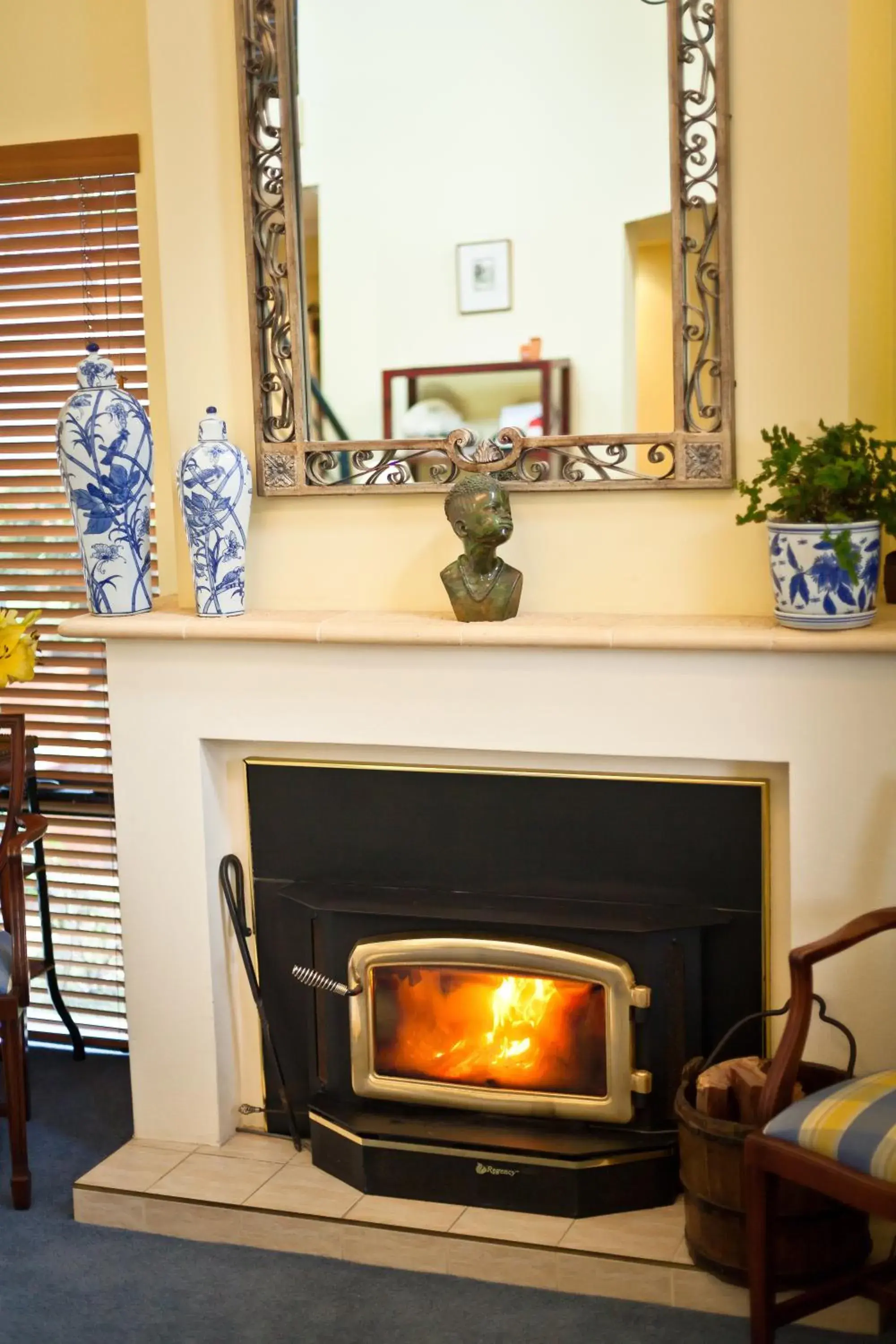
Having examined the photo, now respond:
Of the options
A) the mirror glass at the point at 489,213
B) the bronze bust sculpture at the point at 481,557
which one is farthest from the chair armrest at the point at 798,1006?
the mirror glass at the point at 489,213

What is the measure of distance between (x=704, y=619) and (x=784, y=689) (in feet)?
0.71

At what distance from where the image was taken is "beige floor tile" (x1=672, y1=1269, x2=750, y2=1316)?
245 cm

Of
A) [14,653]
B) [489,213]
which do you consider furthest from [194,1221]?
[489,213]

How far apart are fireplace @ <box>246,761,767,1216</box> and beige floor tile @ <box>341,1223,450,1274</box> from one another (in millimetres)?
111

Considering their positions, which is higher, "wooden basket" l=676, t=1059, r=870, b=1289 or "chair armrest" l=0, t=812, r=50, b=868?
"chair armrest" l=0, t=812, r=50, b=868

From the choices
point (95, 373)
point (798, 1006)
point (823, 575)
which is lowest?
point (798, 1006)

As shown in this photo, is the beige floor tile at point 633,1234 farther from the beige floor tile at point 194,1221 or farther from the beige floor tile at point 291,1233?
the beige floor tile at point 194,1221

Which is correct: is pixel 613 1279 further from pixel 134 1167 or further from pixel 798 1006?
pixel 134 1167

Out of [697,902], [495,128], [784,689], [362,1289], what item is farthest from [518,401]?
[362,1289]

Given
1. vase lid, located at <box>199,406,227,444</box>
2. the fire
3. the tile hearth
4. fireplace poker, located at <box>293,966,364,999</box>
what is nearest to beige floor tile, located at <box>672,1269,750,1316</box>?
the tile hearth

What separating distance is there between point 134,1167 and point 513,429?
1651mm

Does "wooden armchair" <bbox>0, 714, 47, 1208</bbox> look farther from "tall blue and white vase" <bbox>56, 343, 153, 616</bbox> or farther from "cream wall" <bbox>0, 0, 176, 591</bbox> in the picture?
"cream wall" <bbox>0, 0, 176, 591</bbox>

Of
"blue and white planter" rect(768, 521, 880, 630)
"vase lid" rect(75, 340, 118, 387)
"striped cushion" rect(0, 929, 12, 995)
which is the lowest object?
"striped cushion" rect(0, 929, 12, 995)

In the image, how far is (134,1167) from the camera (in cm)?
289
